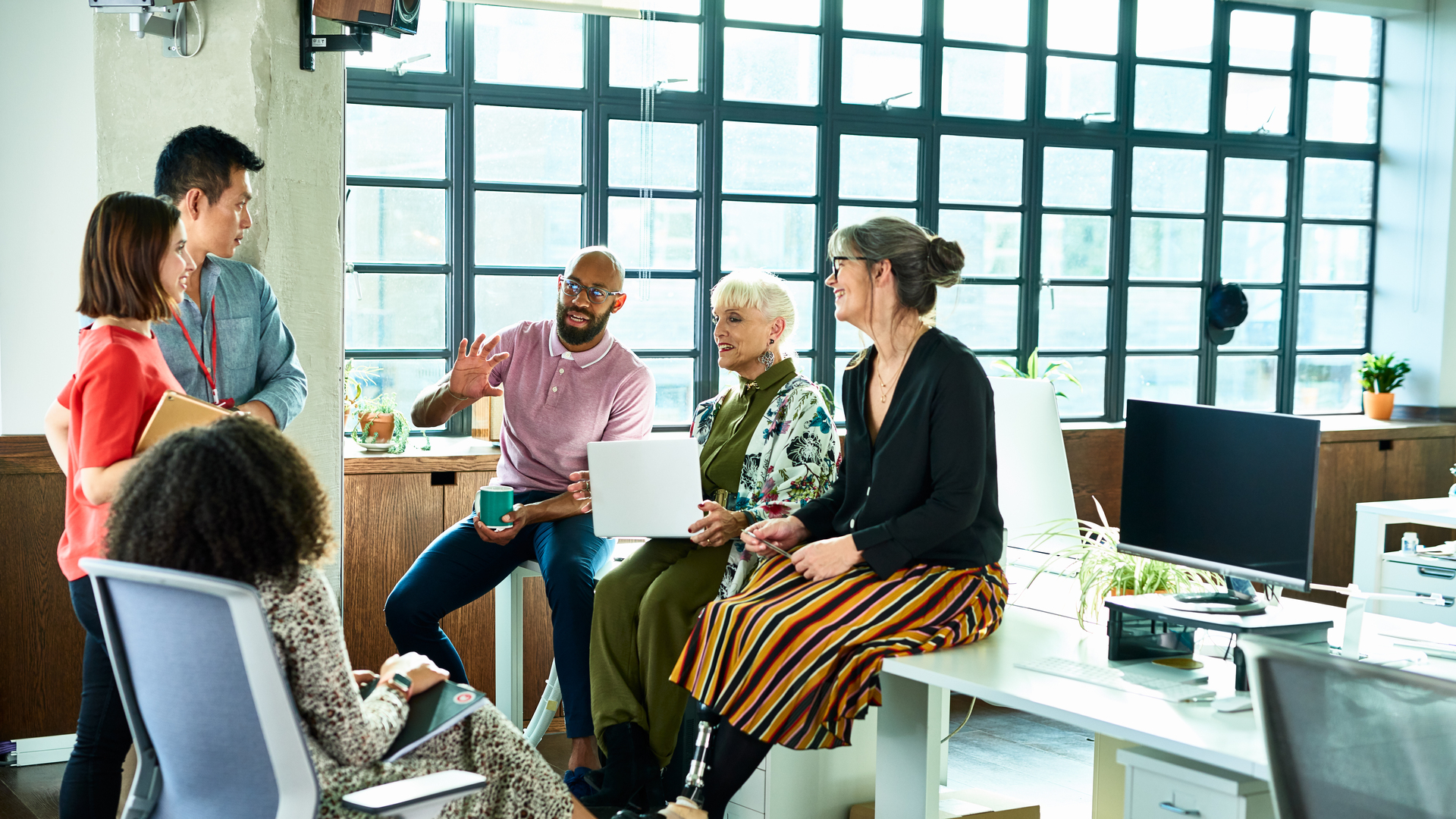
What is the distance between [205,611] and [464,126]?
3430mm

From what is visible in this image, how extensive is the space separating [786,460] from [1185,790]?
57.0 inches

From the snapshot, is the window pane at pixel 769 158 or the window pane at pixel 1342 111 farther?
the window pane at pixel 1342 111

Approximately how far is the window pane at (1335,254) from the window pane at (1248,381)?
0.52 meters

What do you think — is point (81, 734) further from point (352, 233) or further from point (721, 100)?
point (721, 100)

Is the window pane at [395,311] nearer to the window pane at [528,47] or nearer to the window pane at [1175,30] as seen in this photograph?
the window pane at [528,47]

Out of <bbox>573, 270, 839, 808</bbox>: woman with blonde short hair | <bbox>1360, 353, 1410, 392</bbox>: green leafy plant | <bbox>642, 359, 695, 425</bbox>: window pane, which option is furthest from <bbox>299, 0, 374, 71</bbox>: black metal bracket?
<bbox>1360, 353, 1410, 392</bbox>: green leafy plant

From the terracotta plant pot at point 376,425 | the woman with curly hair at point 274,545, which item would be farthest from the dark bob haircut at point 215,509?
the terracotta plant pot at point 376,425

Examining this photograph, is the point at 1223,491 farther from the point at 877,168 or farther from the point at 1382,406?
the point at 1382,406

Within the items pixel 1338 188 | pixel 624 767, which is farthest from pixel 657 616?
pixel 1338 188

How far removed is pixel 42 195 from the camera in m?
3.62

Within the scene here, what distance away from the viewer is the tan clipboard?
2.11m

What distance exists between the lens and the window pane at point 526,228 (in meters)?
4.82

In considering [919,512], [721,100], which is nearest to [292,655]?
[919,512]

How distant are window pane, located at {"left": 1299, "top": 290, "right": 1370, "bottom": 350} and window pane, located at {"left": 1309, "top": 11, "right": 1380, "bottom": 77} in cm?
117
